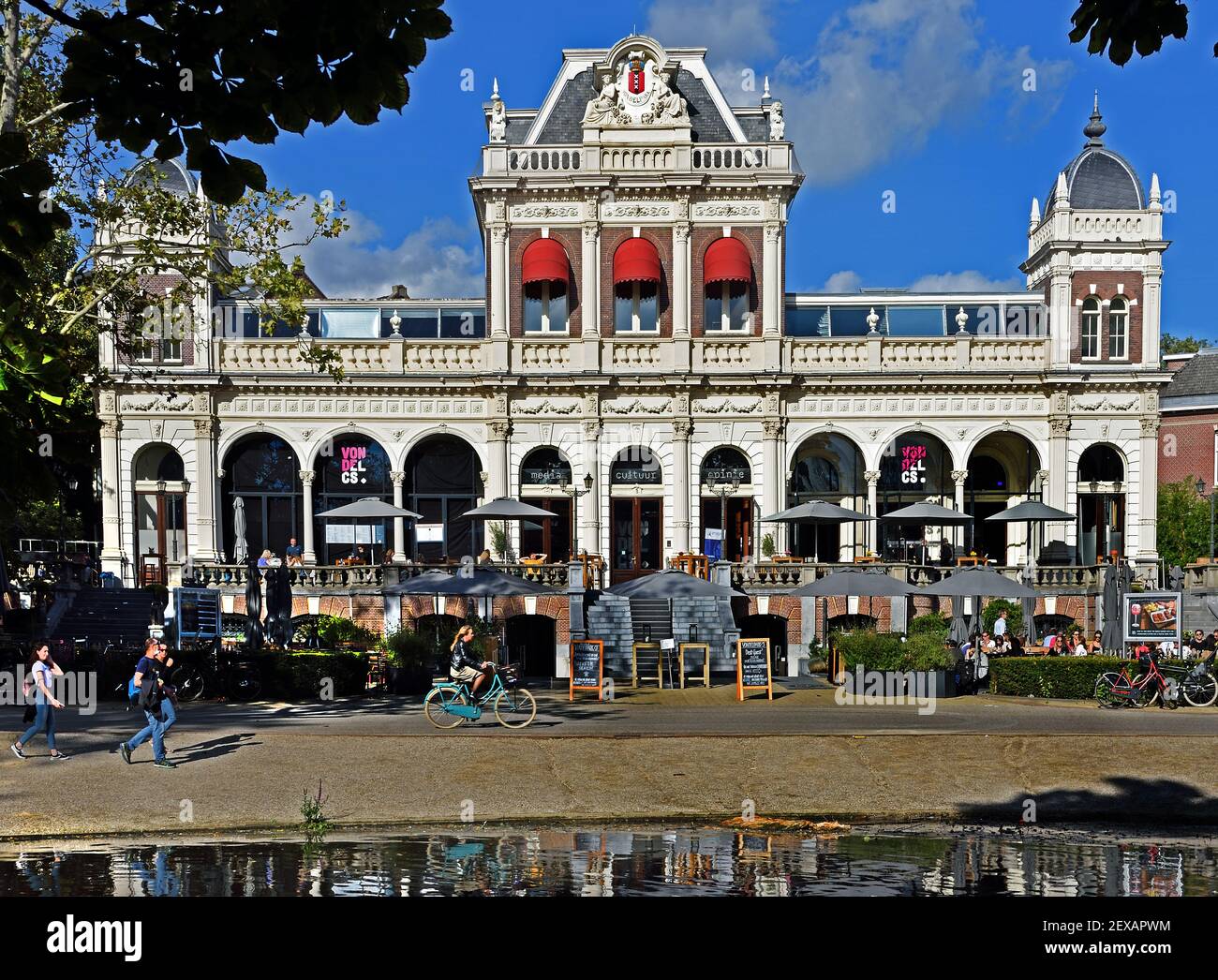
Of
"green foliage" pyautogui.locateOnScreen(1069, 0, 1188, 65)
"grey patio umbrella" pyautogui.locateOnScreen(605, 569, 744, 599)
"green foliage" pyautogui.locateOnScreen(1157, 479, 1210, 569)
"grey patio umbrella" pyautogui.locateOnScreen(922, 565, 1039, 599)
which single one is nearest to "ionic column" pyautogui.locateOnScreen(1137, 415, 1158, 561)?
"green foliage" pyautogui.locateOnScreen(1157, 479, 1210, 569)

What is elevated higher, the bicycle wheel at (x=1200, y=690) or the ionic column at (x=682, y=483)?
the ionic column at (x=682, y=483)

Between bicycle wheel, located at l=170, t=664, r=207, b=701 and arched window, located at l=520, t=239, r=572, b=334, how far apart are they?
20163mm

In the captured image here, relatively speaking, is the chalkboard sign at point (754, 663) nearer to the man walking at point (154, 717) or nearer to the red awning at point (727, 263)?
the man walking at point (154, 717)

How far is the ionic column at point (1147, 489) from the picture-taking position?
132 feet

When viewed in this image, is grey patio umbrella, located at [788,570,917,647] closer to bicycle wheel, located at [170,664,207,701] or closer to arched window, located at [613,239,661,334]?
bicycle wheel, located at [170,664,207,701]

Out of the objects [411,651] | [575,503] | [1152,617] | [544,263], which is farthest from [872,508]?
[411,651]

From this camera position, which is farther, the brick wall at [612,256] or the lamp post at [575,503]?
the brick wall at [612,256]

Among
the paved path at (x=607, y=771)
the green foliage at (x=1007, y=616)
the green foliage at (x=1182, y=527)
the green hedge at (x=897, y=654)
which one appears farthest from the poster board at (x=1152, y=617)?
the green foliage at (x=1182, y=527)

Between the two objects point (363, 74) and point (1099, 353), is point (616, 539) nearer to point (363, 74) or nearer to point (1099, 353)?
point (1099, 353)

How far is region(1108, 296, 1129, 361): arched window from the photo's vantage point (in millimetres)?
41188

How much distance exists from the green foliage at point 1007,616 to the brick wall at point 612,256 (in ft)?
46.6

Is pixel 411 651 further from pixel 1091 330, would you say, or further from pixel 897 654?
pixel 1091 330

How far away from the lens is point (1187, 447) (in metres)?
55.5

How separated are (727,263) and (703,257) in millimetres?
1037
